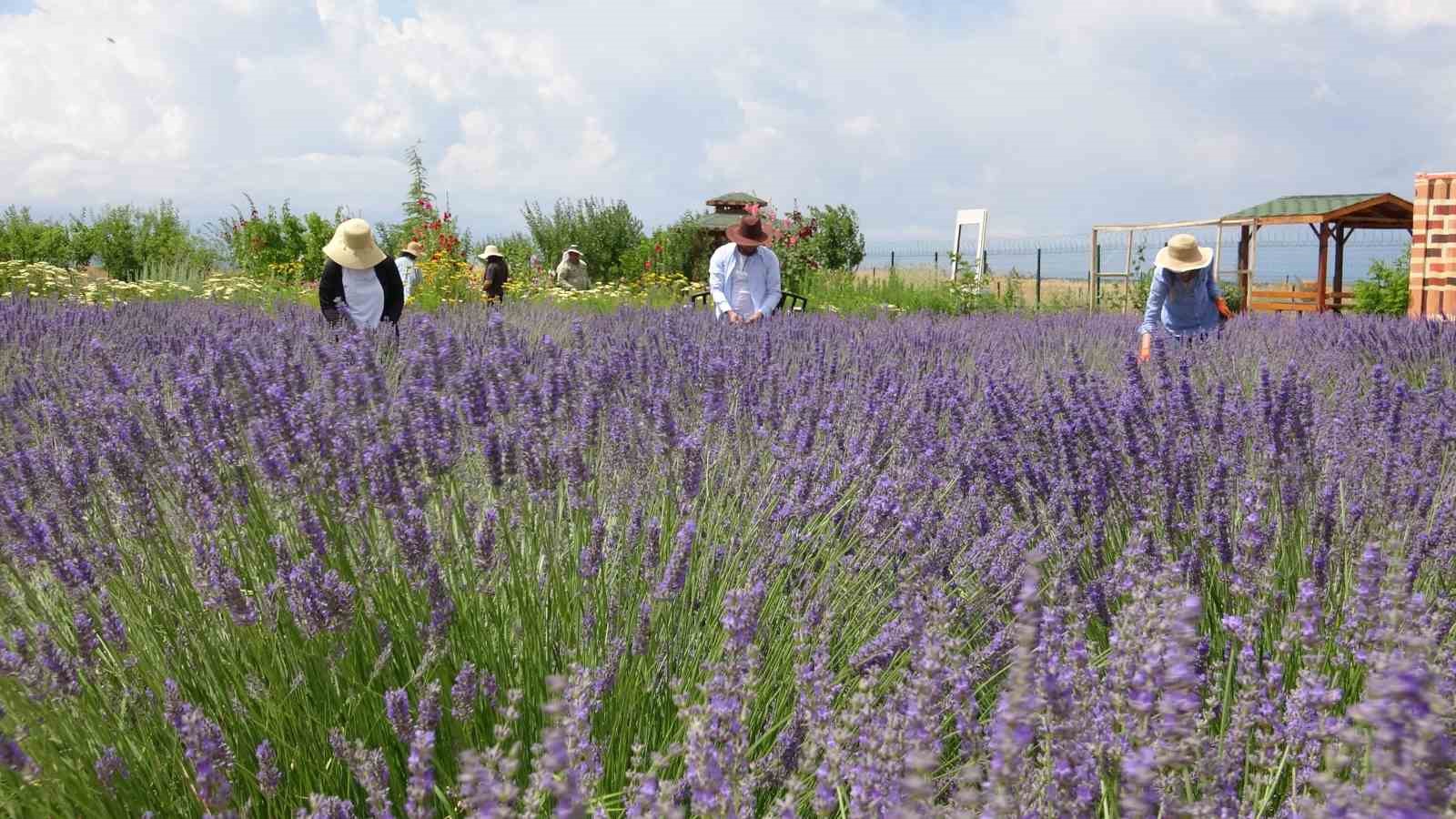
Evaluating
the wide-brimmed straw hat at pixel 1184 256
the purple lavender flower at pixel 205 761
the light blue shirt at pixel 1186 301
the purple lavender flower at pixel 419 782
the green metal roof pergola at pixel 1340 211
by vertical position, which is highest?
the green metal roof pergola at pixel 1340 211

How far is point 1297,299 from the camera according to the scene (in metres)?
18.2

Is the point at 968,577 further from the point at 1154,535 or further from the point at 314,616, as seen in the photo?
the point at 314,616

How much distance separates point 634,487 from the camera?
250 centimetres

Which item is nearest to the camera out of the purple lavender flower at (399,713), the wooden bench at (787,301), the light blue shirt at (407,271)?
the purple lavender flower at (399,713)

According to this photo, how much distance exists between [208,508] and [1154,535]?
187 centimetres

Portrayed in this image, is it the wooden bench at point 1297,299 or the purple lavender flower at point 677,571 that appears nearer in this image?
the purple lavender flower at point 677,571

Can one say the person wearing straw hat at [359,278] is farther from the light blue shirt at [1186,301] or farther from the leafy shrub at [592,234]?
the leafy shrub at [592,234]

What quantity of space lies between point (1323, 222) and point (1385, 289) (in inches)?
56.8

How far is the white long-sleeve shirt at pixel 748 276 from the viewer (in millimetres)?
7285

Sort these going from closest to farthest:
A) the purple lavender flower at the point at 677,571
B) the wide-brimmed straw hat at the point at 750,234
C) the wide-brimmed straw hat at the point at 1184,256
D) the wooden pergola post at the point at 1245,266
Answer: the purple lavender flower at the point at 677,571 → the wide-brimmed straw hat at the point at 1184,256 → the wide-brimmed straw hat at the point at 750,234 → the wooden pergola post at the point at 1245,266

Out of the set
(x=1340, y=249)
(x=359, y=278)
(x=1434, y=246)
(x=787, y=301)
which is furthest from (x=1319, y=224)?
(x=359, y=278)

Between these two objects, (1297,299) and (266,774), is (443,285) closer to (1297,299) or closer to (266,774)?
(266,774)

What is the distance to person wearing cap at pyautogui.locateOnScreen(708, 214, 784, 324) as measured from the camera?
725cm

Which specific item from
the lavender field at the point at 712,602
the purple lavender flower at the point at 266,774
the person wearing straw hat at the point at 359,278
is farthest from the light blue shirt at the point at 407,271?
the purple lavender flower at the point at 266,774
